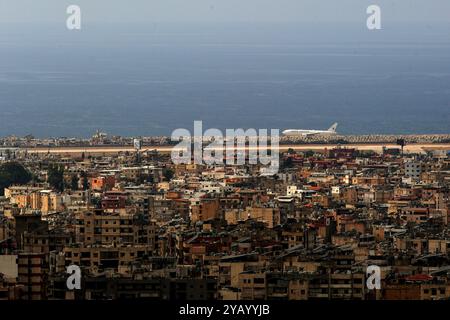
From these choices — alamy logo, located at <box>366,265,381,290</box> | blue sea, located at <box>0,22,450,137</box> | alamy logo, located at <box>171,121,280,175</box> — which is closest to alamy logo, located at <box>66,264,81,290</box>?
alamy logo, located at <box>366,265,381,290</box>

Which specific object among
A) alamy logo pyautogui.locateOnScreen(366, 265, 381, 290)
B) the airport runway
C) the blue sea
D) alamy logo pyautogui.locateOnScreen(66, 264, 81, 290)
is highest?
the blue sea

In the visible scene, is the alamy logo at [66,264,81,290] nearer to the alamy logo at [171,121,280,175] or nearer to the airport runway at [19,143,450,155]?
the alamy logo at [171,121,280,175]

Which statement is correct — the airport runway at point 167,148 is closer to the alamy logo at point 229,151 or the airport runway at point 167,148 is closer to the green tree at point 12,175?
the alamy logo at point 229,151

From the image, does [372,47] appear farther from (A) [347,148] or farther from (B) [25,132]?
(A) [347,148]

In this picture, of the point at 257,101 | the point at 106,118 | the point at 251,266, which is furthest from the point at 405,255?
the point at 257,101

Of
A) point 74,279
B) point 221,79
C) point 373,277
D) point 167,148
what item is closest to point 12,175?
point 167,148

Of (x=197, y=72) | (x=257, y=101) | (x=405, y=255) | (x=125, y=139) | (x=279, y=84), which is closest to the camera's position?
(x=405, y=255)
